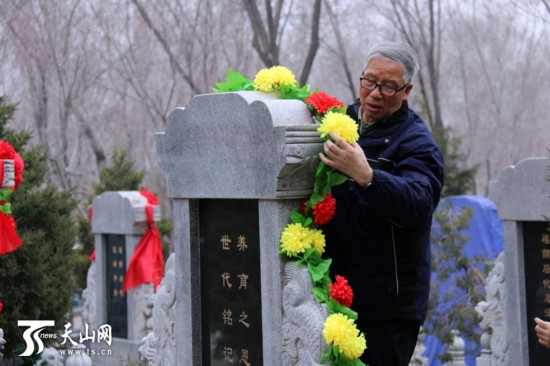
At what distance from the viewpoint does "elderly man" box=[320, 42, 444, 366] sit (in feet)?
10.7

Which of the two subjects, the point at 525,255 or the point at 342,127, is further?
the point at 525,255

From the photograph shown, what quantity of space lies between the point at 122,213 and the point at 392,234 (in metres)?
7.65

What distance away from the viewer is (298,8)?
575 inches

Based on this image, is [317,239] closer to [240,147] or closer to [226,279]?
[240,147]

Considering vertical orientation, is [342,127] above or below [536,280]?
above

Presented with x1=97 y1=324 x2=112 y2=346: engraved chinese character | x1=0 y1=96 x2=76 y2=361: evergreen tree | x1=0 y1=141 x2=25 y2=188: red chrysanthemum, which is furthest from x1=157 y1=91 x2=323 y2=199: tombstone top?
x1=0 y1=96 x2=76 y2=361: evergreen tree

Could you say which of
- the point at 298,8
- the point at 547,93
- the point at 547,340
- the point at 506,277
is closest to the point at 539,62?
the point at 547,93

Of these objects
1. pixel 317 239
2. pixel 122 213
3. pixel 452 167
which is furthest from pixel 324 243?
pixel 452 167

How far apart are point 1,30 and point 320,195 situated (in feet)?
28.7

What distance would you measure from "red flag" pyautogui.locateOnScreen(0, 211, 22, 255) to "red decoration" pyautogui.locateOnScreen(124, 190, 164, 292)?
3613 mm

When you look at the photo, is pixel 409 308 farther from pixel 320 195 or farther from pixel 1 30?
pixel 1 30

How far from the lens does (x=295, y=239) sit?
3334mm

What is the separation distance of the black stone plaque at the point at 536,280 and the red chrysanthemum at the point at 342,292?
3.59m

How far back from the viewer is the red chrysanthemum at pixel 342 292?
10.7 ft
